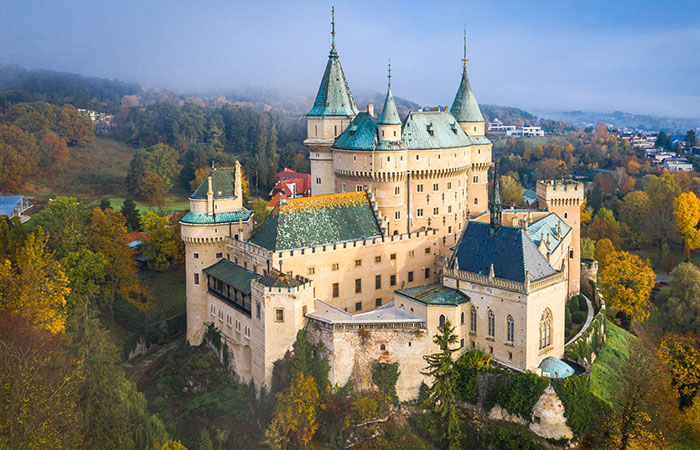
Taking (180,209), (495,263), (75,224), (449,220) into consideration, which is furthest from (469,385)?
(180,209)

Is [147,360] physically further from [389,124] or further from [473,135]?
[473,135]

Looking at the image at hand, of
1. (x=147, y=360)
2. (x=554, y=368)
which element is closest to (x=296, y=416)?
(x=554, y=368)

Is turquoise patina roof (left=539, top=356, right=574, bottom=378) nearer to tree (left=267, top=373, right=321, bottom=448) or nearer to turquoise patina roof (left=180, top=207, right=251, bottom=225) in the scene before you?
tree (left=267, top=373, right=321, bottom=448)

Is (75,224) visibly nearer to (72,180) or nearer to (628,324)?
(72,180)

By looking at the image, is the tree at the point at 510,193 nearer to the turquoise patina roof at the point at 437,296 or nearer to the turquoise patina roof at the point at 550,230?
the turquoise patina roof at the point at 550,230

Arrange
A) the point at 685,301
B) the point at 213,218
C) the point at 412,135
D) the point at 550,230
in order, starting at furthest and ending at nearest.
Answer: the point at 685,301
the point at 550,230
the point at 412,135
the point at 213,218

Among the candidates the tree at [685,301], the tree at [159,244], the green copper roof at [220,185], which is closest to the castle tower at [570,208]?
the tree at [685,301]
